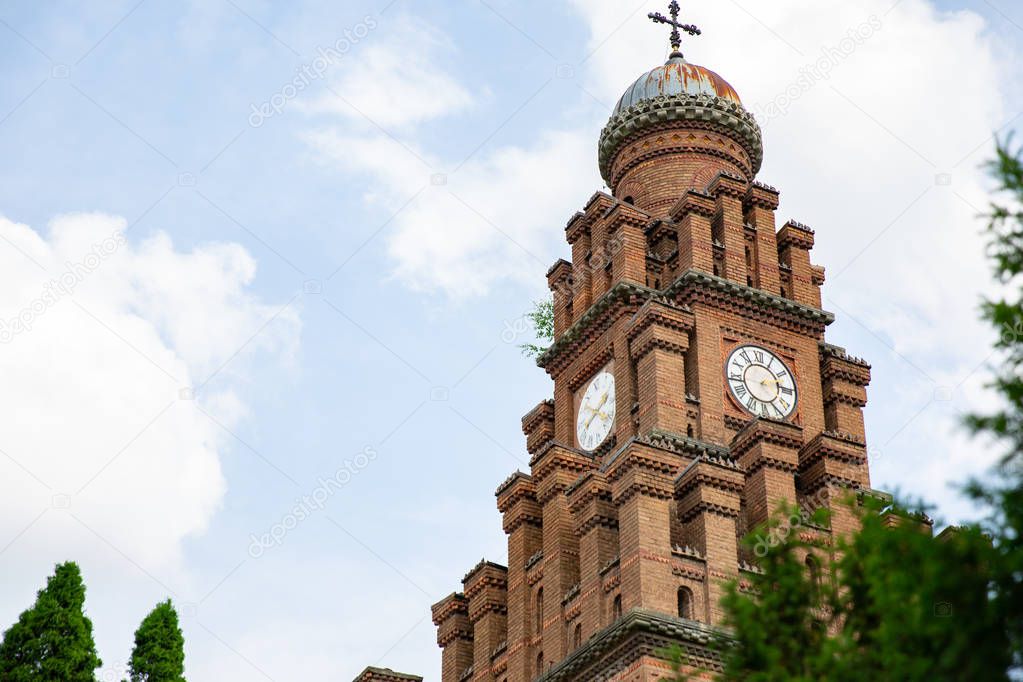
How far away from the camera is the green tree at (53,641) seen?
34.8 m

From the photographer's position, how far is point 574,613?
35562 mm

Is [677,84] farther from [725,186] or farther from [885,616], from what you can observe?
[885,616]

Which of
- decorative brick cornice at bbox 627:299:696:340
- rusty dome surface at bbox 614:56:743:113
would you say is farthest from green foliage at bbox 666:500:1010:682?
rusty dome surface at bbox 614:56:743:113

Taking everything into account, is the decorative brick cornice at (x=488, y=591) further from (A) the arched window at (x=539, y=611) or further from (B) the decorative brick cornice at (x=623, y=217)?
(B) the decorative brick cornice at (x=623, y=217)

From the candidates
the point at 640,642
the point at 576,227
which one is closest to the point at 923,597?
the point at 640,642

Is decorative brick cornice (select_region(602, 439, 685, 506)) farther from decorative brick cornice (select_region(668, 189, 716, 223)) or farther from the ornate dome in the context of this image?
the ornate dome

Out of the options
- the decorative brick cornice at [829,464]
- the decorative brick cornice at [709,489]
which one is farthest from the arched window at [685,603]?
the decorative brick cornice at [829,464]

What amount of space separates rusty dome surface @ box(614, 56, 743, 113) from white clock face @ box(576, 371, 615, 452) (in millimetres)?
9325

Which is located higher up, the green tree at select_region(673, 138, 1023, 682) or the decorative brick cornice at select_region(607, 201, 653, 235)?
the decorative brick cornice at select_region(607, 201, 653, 235)

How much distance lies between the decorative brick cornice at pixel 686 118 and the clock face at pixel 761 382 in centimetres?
792

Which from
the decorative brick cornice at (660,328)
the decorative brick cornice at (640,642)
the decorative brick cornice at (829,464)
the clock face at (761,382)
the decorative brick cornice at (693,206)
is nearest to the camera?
the decorative brick cornice at (640,642)

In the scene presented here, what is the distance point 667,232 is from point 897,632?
26.4 metres

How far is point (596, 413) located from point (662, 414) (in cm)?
328

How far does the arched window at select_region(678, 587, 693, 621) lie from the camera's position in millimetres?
33625
